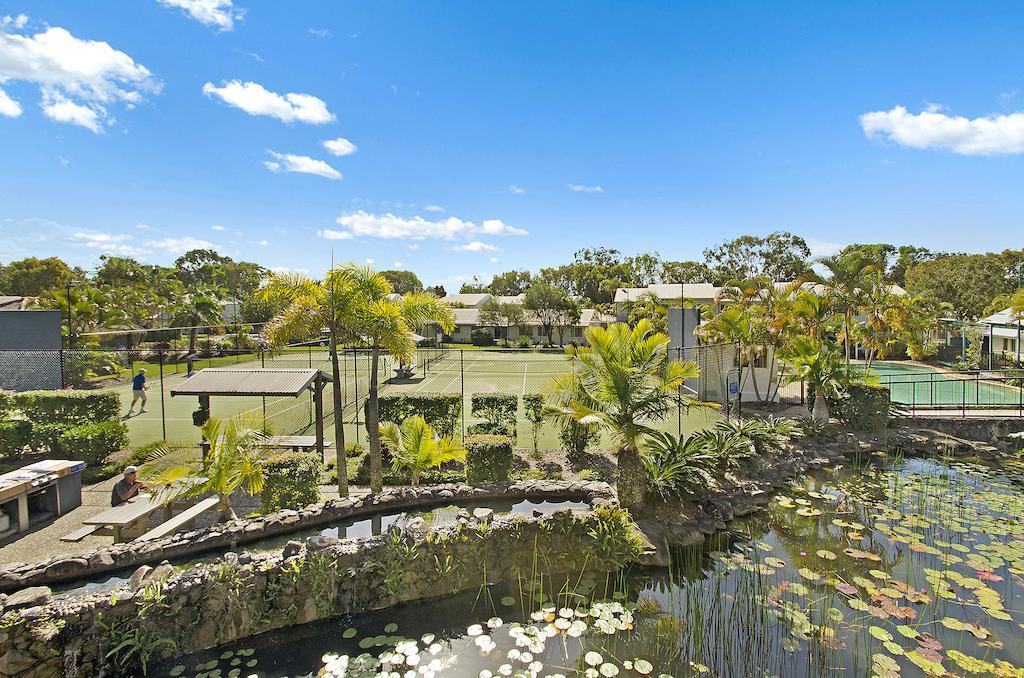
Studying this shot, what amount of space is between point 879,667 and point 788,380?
10953 mm

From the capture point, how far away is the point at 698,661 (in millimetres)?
5250

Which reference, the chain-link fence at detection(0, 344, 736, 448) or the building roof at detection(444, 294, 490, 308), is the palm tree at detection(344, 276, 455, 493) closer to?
the chain-link fence at detection(0, 344, 736, 448)

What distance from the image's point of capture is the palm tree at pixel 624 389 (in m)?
8.62

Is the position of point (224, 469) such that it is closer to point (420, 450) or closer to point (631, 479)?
point (420, 450)

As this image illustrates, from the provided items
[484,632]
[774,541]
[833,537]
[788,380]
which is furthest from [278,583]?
[788,380]

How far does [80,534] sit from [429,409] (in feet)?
21.6

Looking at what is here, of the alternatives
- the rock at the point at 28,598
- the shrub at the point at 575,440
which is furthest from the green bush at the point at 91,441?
the shrub at the point at 575,440

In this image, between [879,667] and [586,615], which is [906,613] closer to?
[879,667]

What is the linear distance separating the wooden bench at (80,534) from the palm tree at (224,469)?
0.92m

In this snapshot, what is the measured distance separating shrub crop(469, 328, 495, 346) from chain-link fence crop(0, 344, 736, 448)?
13.9 meters

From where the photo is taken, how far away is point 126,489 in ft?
28.9

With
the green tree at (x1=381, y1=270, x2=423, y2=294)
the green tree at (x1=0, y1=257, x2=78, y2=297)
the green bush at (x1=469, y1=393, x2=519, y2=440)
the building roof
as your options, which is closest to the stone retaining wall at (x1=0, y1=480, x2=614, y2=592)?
the green bush at (x1=469, y1=393, x2=519, y2=440)

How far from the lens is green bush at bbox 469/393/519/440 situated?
40.1ft

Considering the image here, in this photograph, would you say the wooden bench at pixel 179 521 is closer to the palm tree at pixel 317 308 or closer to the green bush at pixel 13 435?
the palm tree at pixel 317 308
